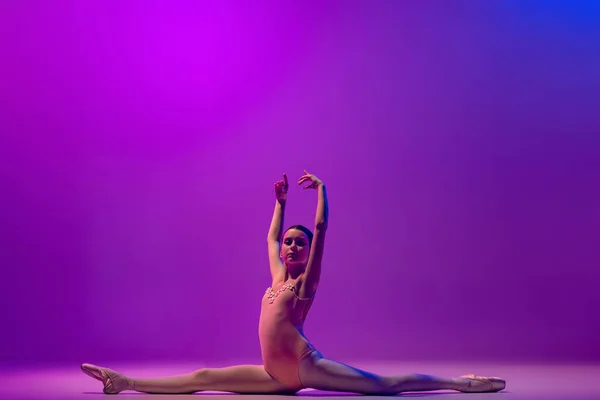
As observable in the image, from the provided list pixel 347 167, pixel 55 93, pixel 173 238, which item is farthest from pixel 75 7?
pixel 347 167

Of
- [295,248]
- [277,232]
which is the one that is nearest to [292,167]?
[277,232]

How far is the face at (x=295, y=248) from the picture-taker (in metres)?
3.74

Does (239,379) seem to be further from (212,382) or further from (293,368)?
(293,368)

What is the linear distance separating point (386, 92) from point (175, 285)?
8.23 feet

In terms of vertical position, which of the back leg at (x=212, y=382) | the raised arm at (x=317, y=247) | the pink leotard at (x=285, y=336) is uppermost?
the raised arm at (x=317, y=247)

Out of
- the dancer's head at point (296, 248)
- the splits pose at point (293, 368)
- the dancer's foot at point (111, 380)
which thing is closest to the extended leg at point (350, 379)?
the splits pose at point (293, 368)

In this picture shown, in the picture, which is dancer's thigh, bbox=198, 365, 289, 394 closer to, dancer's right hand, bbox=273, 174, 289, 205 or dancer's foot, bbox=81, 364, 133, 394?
dancer's foot, bbox=81, 364, 133, 394

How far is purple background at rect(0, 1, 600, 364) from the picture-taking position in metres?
6.46

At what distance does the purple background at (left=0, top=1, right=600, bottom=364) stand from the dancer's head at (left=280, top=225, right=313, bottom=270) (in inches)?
110

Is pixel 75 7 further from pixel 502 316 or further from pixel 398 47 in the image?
pixel 502 316

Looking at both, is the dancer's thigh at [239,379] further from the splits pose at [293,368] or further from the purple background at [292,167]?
the purple background at [292,167]

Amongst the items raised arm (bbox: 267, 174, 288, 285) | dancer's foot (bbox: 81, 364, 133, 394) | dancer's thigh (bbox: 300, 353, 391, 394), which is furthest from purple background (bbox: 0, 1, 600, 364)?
dancer's thigh (bbox: 300, 353, 391, 394)

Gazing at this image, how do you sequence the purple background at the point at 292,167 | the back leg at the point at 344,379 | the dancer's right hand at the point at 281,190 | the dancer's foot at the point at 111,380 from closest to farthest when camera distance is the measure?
1. the back leg at the point at 344,379
2. the dancer's foot at the point at 111,380
3. the dancer's right hand at the point at 281,190
4. the purple background at the point at 292,167

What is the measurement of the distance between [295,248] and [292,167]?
2917 millimetres
